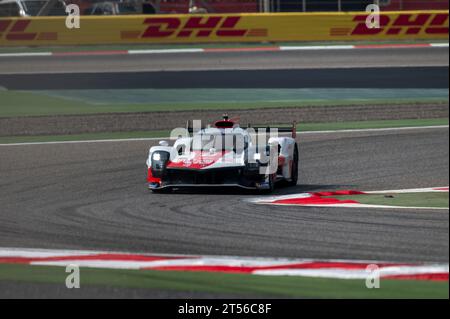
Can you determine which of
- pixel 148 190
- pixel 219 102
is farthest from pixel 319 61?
pixel 148 190

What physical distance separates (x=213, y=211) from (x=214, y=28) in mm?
21048

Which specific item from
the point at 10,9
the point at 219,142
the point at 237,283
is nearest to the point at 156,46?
the point at 10,9

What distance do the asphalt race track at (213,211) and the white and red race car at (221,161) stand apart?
0.26 metres

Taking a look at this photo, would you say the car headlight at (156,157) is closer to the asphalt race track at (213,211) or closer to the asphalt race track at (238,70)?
the asphalt race track at (213,211)

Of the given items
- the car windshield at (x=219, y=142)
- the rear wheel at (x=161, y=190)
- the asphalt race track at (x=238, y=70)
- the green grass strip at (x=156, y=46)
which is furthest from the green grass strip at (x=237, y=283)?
the green grass strip at (x=156, y=46)

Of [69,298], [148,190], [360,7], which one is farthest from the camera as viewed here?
[360,7]

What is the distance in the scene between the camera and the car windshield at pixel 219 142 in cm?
1593

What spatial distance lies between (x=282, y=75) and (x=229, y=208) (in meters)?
16.9

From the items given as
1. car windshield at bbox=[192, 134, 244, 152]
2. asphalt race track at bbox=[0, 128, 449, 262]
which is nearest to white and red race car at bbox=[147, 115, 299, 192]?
car windshield at bbox=[192, 134, 244, 152]

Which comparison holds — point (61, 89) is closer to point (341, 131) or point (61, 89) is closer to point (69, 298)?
point (341, 131)

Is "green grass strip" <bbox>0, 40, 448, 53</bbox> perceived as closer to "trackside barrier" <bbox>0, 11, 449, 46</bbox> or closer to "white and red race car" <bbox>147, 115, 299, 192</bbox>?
"trackside barrier" <bbox>0, 11, 449, 46</bbox>

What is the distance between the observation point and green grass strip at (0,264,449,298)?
901 cm

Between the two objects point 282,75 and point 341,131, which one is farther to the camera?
point 282,75
